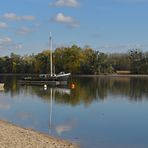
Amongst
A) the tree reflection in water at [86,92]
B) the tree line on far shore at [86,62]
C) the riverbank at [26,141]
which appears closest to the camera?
the riverbank at [26,141]

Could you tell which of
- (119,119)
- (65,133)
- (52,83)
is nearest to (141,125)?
(119,119)

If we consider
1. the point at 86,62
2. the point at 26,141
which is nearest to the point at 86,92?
the point at 26,141

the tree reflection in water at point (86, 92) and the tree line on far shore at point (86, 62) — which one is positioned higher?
the tree line on far shore at point (86, 62)

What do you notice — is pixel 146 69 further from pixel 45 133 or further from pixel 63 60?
pixel 45 133

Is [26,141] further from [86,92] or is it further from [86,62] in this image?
[86,62]

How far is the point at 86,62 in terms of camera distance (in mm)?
142625

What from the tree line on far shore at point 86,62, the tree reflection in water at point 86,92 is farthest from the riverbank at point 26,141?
the tree line on far shore at point 86,62

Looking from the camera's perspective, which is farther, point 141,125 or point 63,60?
point 63,60

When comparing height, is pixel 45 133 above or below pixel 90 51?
below

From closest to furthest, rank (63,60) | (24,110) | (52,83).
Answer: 1. (24,110)
2. (52,83)
3. (63,60)

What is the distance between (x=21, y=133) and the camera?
22.2 m

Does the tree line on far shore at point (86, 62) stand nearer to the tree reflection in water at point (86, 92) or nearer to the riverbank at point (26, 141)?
the tree reflection in water at point (86, 92)

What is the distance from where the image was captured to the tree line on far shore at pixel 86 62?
140500 millimetres

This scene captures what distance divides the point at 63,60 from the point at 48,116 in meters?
108
